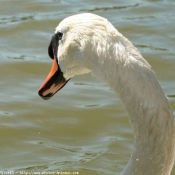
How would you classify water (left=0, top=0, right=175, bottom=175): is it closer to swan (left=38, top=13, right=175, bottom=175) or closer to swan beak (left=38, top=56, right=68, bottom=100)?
swan beak (left=38, top=56, right=68, bottom=100)

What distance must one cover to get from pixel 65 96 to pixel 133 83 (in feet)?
11.8

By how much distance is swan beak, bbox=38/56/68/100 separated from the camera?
16.4ft

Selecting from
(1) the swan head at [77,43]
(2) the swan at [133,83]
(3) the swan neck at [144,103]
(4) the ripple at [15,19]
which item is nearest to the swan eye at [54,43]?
(1) the swan head at [77,43]

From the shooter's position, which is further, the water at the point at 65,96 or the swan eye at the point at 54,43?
the water at the point at 65,96

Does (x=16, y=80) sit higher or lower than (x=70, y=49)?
lower

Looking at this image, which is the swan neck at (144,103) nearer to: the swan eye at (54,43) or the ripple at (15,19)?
the swan eye at (54,43)

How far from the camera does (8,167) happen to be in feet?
20.0

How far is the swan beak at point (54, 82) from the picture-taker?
16.4ft

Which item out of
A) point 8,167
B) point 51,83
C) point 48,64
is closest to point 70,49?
point 51,83

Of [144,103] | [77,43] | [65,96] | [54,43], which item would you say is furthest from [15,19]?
[144,103]

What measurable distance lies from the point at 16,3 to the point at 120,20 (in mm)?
1661

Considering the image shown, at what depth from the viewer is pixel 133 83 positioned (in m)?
3.97

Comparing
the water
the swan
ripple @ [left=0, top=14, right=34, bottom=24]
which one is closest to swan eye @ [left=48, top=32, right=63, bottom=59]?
the swan

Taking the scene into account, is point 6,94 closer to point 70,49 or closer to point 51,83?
point 51,83
